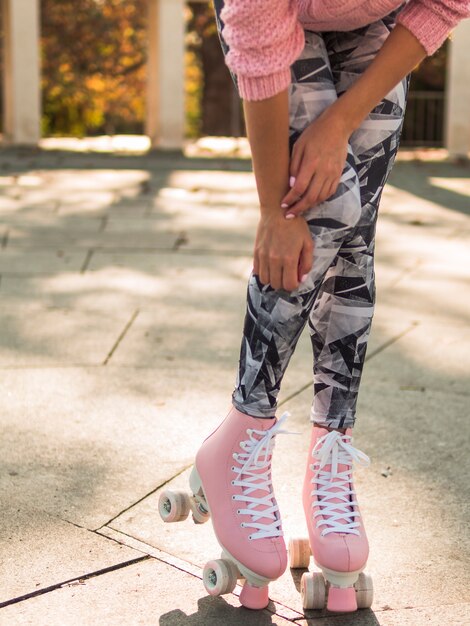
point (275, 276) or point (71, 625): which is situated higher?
point (275, 276)

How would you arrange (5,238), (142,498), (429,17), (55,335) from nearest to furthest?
(429,17) → (142,498) → (55,335) → (5,238)

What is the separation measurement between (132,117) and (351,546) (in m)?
29.9

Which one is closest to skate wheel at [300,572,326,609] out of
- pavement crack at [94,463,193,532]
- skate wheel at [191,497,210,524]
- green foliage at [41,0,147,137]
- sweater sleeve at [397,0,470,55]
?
skate wheel at [191,497,210,524]

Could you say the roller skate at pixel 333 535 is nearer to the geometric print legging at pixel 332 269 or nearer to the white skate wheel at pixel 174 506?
the geometric print legging at pixel 332 269

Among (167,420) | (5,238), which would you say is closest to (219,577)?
(167,420)

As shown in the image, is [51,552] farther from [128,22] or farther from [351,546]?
[128,22]

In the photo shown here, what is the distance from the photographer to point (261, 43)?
1629mm

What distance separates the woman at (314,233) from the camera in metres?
1.68

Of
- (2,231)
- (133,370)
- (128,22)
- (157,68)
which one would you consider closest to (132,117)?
(128,22)

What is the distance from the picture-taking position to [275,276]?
174 centimetres

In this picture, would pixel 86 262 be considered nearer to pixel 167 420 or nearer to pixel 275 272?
pixel 167 420

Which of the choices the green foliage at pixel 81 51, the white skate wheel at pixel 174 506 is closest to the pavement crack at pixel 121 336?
the white skate wheel at pixel 174 506

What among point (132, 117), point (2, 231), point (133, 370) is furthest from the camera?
point (132, 117)

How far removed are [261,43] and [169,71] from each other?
472 inches
